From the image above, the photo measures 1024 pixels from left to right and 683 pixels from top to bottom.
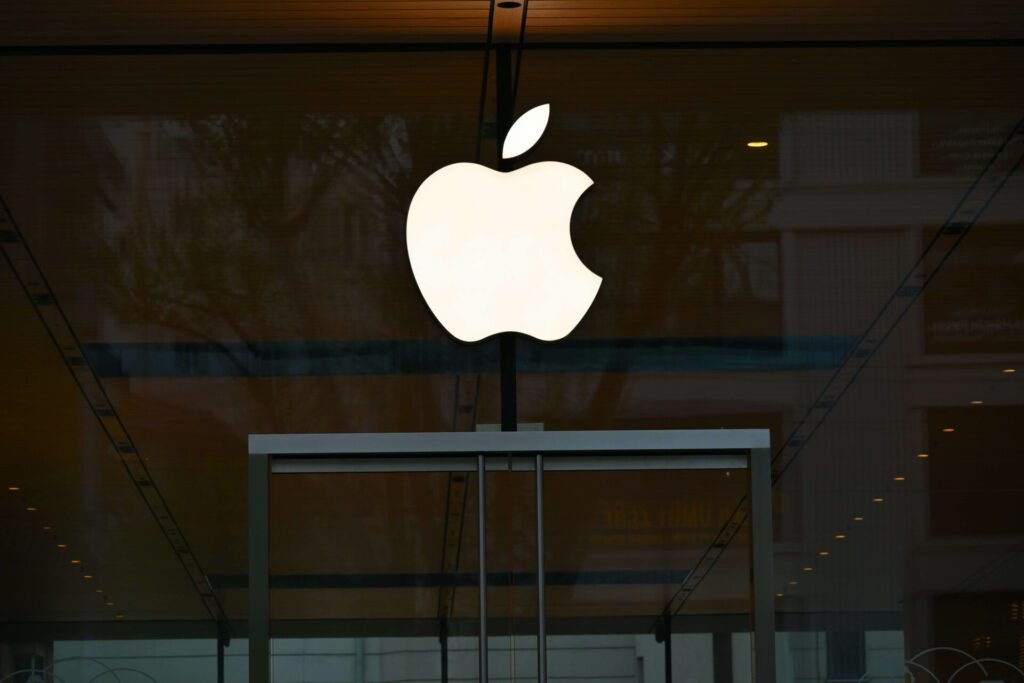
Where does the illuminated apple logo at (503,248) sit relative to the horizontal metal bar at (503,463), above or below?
above

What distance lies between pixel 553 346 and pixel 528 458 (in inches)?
92.2

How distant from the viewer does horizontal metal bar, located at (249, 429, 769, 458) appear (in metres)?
4.44

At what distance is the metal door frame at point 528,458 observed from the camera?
442cm

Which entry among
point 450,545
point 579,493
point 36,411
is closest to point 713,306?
point 579,493

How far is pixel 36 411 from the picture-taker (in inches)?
267

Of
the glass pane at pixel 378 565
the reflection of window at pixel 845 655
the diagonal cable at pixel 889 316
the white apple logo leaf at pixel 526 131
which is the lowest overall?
the reflection of window at pixel 845 655

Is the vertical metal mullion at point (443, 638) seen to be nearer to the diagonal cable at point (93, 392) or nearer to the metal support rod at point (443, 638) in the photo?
the metal support rod at point (443, 638)

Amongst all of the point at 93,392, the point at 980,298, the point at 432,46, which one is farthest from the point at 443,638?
the point at 980,298

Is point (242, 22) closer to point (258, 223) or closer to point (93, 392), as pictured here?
point (258, 223)

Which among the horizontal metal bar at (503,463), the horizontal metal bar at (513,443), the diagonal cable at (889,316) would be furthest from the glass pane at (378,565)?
the horizontal metal bar at (513,443)

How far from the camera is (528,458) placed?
4602mm

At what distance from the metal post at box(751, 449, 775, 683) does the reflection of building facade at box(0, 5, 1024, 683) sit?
1868 millimetres

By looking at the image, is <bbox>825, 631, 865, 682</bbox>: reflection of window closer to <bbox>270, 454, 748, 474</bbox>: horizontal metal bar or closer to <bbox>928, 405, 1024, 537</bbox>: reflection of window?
<bbox>928, 405, 1024, 537</bbox>: reflection of window

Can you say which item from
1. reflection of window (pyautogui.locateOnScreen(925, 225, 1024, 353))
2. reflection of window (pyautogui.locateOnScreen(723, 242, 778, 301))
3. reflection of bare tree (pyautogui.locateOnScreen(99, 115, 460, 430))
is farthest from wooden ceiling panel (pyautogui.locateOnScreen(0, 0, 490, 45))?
reflection of window (pyautogui.locateOnScreen(925, 225, 1024, 353))
